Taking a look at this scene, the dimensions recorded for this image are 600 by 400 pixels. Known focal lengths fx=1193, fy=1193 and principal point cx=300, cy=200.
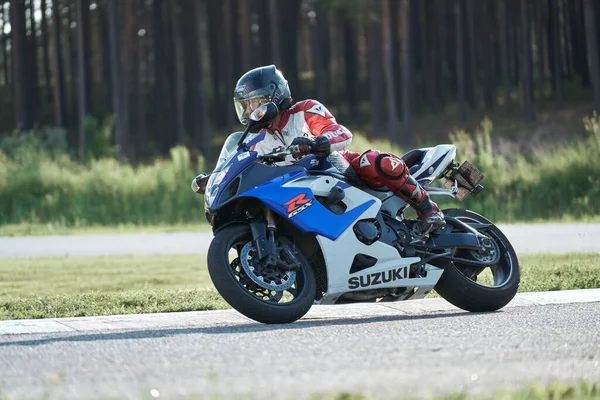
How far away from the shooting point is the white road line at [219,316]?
25.6ft

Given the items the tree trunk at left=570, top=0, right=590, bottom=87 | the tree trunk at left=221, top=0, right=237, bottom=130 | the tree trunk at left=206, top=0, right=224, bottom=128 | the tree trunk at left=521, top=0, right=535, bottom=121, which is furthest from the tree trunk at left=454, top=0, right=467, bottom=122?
the tree trunk at left=206, top=0, right=224, bottom=128

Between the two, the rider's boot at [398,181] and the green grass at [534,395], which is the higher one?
the rider's boot at [398,181]

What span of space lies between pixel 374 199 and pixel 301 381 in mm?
3254

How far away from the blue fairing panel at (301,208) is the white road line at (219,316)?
795 millimetres

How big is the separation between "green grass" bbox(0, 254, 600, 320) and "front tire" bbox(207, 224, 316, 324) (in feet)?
4.93

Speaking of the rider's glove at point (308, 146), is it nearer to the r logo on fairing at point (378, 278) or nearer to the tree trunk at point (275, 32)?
the r logo on fairing at point (378, 278)

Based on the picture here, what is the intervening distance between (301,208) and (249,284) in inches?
24.7

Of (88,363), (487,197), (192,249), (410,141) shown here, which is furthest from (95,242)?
(410,141)

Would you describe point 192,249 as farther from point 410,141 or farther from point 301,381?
point 410,141

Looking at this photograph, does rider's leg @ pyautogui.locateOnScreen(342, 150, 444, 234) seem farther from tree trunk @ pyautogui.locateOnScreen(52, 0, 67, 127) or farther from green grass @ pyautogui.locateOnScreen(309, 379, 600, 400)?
tree trunk @ pyautogui.locateOnScreen(52, 0, 67, 127)

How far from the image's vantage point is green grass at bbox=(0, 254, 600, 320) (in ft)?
30.8

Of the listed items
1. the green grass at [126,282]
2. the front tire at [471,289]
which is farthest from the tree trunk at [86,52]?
the front tire at [471,289]

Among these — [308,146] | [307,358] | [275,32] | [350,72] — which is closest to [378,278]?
[308,146]

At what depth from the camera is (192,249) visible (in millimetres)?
16109
